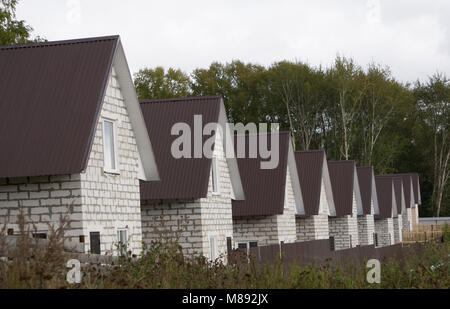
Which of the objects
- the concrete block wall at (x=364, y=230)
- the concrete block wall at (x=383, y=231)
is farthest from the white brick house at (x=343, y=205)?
the concrete block wall at (x=383, y=231)

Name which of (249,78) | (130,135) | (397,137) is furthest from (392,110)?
(130,135)

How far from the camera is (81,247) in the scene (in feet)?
47.0

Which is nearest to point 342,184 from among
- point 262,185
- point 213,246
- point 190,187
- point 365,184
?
point 365,184

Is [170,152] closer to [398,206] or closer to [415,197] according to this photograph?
[398,206]

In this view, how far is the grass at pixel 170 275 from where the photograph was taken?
9727mm

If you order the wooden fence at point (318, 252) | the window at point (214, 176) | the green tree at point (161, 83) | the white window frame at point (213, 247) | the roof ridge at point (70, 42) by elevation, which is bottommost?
the wooden fence at point (318, 252)

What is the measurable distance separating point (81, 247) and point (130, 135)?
7003 millimetres

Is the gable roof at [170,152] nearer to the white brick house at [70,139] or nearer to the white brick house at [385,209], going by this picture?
the white brick house at [70,139]

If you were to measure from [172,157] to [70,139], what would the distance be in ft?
26.3

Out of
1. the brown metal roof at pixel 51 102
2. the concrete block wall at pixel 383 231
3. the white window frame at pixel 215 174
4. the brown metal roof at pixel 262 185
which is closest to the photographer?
the brown metal roof at pixel 51 102

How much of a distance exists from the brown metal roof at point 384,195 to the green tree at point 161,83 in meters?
17.7

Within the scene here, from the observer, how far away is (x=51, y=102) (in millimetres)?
18516
